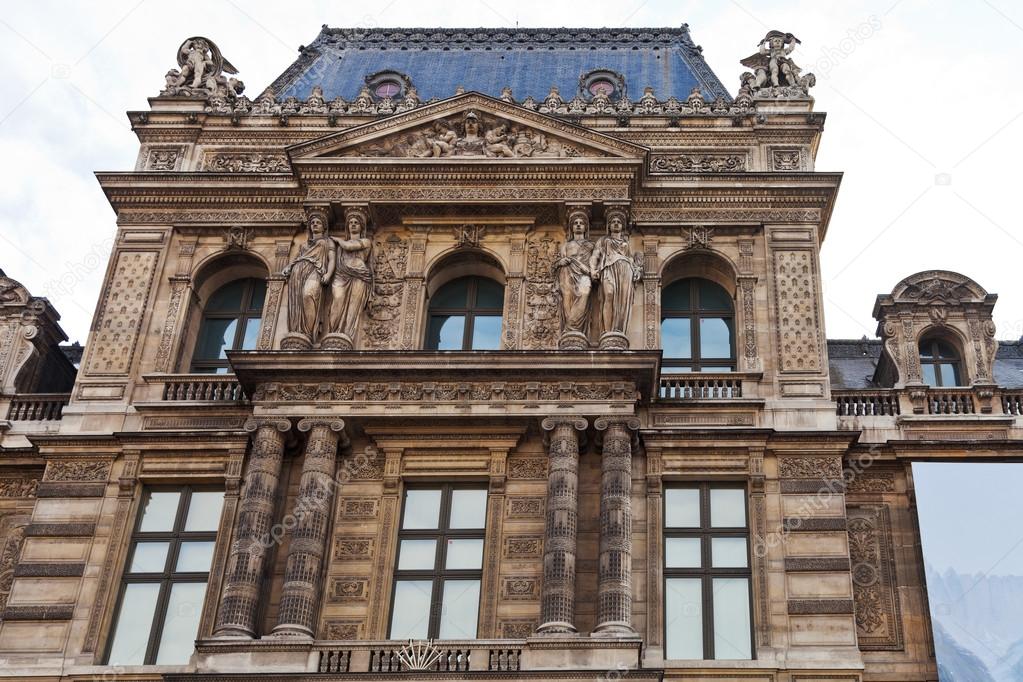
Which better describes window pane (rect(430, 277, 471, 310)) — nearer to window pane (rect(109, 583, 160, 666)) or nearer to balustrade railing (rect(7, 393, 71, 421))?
balustrade railing (rect(7, 393, 71, 421))

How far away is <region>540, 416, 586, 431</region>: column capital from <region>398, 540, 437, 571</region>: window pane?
2.72m

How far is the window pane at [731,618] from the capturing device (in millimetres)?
22328

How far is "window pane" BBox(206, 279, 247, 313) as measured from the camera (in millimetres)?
27578

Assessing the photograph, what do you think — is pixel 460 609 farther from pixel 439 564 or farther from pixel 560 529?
pixel 560 529

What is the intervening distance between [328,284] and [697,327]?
7.04 meters

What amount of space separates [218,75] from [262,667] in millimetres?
14715

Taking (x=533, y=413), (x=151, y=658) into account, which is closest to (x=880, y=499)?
(x=533, y=413)

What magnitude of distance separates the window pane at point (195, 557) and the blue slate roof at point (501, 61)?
13.3 meters

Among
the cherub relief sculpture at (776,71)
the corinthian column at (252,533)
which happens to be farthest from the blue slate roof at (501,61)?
the corinthian column at (252,533)

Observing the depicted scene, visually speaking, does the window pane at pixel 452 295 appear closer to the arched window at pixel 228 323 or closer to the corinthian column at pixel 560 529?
the arched window at pixel 228 323

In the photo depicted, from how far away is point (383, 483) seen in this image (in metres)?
23.9

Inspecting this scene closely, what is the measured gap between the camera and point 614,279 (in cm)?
2555

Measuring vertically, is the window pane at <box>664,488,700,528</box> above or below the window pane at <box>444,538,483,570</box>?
above

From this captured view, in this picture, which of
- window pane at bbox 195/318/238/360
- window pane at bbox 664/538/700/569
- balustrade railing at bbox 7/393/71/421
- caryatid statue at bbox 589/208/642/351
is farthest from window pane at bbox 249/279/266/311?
window pane at bbox 664/538/700/569
